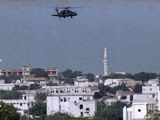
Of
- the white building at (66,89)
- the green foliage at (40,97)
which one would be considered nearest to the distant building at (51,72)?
the white building at (66,89)

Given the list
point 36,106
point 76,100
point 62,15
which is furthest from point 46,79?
point 62,15

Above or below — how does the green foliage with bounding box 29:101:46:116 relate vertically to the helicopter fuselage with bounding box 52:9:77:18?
below

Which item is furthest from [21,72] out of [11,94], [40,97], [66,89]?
[40,97]

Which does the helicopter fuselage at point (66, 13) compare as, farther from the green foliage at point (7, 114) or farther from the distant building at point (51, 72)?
the distant building at point (51, 72)

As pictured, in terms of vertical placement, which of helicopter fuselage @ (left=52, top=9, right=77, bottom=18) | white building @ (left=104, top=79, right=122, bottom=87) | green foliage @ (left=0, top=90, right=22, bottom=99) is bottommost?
green foliage @ (left=0, top=90, right=22, bottom=99)

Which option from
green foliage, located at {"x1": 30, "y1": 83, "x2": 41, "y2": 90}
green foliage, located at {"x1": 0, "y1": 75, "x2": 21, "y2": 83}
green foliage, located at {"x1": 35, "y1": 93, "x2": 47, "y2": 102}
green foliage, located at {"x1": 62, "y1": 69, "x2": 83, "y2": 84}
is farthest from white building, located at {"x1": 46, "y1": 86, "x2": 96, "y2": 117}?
green foliage, located at {"x1": 62, "y1": 69, "x2": 83, "y2": 84}

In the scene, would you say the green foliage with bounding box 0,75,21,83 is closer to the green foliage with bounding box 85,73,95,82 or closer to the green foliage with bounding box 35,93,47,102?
the green foliage with bounding box 85,73,95,82

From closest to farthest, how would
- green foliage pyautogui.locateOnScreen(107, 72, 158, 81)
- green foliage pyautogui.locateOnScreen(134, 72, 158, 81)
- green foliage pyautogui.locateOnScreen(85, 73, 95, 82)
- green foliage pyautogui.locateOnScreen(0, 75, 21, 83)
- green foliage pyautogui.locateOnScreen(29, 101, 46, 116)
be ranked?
green foliage pyautogui.locateOnScreen(29, 101, 46, 116) < green foliage pyautogui.locateOnScreen(134, 72, 158, 81) < green foliage pyautogui.locateOnScreen(107, 72, 158, 81) < green foliage pyautogui.locateOnScreen(0, 75, 21, 83) < green foliage pyautogui.locateOnScreen(85, 73, 95, 82)

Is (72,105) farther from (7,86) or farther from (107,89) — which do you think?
(7,86)
